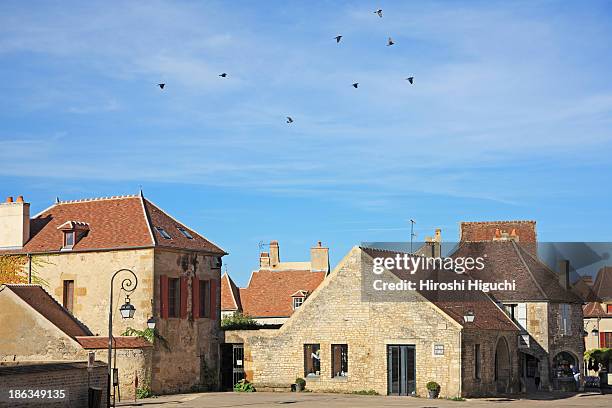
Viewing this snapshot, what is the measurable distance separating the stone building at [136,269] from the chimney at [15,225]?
43mm

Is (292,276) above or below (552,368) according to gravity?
above

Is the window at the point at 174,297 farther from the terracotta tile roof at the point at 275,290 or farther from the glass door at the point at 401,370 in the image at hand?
the terracotta tile roof at the point at 275,290

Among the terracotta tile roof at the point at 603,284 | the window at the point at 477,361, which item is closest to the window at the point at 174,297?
the window at the point at 477,361

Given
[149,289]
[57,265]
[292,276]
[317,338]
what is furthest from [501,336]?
[292,276]

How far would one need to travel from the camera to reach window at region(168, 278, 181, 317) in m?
39.5

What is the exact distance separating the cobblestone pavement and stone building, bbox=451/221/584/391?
17.7 feet

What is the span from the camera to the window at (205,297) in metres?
41.6

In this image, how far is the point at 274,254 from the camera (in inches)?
2820

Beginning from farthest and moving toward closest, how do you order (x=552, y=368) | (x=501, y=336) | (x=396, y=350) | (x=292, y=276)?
(x=292, y=276) < (x=552, y=368) < (x=501, y=336) < (x=396, y=350)

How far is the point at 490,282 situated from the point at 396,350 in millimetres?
9567

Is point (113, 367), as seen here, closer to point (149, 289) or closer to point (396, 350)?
point (149, 289)

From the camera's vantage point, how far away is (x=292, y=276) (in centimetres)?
6481

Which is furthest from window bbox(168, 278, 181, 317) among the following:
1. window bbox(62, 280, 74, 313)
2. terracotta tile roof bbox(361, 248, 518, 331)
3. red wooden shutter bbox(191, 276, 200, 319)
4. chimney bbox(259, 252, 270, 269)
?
chimney bbox(259, 252, 270, 269)

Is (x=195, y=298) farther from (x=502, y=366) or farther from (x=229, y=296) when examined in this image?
(x=229, y=296)
